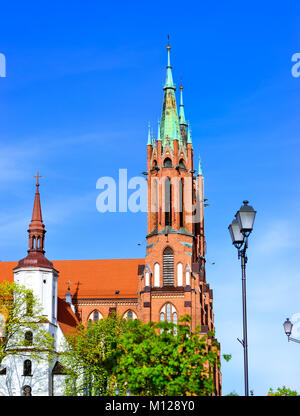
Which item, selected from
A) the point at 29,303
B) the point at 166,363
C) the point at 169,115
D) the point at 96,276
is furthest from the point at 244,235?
the point at 96,276

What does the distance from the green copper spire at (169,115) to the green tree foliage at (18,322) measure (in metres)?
25.9

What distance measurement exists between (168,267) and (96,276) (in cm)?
1404

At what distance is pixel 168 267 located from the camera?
76.7 m

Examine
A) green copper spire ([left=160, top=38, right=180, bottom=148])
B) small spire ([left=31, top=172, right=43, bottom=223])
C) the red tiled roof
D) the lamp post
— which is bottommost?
the lamp post

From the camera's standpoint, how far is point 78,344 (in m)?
67.6

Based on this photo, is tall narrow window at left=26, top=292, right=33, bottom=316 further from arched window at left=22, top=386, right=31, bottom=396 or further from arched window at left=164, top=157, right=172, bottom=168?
arched window at left=164, top=157, right=172, bottom=168

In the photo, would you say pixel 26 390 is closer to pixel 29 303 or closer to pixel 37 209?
pixel 29 303

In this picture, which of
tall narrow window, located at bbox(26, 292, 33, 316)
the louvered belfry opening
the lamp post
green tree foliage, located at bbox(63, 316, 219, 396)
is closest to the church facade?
the louvered belfry opening

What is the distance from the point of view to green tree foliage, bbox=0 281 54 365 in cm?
6212

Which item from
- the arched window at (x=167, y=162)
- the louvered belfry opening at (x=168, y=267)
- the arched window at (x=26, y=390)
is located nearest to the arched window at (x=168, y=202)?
the arched window at (x=167, y=162)

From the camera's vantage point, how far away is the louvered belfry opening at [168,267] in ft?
250
